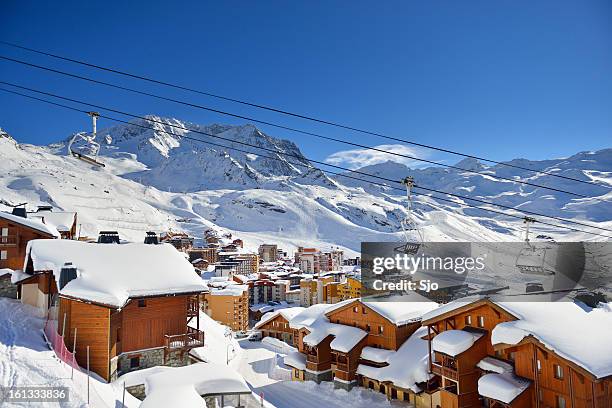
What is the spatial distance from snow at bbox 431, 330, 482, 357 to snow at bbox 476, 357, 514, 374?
0.93 metres

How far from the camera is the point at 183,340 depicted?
19.5 metres

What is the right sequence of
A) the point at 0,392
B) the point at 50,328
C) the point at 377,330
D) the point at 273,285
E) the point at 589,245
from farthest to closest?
the point at 273,285 → the point at 589,245 → the point at 377,330 → the point at 50,328 → the point at 0,392

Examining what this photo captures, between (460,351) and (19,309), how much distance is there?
841 inches

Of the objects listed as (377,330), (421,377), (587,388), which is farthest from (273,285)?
(587,388)

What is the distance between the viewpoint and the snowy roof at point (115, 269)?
16500 mm

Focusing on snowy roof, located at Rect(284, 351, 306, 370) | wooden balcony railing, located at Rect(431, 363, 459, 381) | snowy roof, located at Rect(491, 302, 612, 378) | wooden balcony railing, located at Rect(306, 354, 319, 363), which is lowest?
snowy roof, located at Rect(284, 351, 306, 370)

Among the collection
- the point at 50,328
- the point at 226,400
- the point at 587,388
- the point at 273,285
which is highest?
the point at 50,328

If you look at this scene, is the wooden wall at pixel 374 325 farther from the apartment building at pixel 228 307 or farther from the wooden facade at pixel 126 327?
the apartment building at pixel 228 307

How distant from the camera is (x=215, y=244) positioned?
11706cm

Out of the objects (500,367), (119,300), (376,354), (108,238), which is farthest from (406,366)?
(108,238)

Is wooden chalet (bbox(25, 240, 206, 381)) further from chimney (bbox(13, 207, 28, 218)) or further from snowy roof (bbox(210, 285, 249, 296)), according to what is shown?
snowy roof (bbox(210, 285, 249, 296))

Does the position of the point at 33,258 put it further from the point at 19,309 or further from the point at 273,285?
the point at 273,285

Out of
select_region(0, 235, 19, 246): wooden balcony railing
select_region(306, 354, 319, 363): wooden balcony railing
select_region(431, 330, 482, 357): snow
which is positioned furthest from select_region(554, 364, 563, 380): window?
select_region(0, 235, 19, 246): wooden balcony railing

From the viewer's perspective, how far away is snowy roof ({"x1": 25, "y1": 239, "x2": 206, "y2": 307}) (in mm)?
16500
